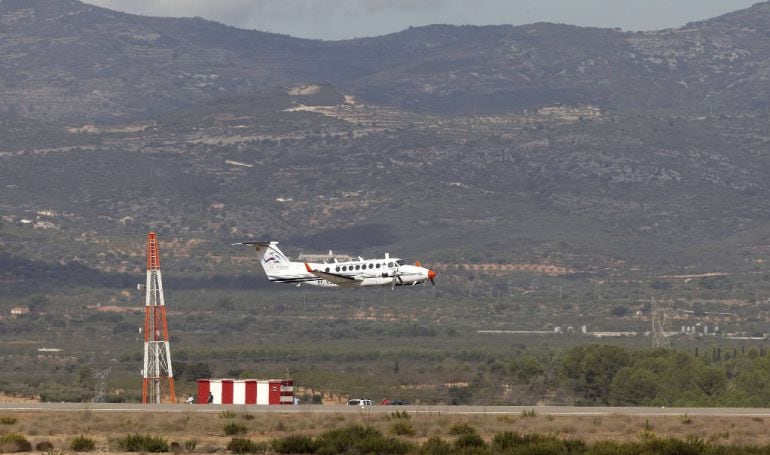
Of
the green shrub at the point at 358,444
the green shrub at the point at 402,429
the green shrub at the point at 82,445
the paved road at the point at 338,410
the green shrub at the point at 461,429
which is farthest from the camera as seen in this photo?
the paved road at the point at 338,410

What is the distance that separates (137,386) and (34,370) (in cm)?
3203

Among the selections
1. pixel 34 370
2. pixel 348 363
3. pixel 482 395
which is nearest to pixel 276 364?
pixel 348 363

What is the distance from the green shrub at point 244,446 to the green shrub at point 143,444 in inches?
99.3

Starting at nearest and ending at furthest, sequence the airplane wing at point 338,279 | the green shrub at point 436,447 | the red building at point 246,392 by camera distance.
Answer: the green shrub at point 436,447, the red building at point 246,392, the airplane wing at point 338,279

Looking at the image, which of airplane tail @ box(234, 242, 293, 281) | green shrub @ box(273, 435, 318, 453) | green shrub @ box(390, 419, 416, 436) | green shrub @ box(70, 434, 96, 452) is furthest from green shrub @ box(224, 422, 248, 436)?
airplane tail @ box(234, 242, 293, 281)

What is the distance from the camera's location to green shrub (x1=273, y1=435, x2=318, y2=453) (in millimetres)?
71812

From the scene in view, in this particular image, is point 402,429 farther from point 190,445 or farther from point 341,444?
point 190,445

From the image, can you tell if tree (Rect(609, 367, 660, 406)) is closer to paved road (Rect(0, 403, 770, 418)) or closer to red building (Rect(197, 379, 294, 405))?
red building (Rect(197, 379, 294, 405))

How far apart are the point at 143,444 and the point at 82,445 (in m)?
2.54

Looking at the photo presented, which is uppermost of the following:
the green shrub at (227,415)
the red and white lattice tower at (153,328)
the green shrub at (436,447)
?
the red and white lattice tower at (153,328)

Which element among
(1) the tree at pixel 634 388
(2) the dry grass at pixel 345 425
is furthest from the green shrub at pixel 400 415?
(1) the tree at pixel 634 388

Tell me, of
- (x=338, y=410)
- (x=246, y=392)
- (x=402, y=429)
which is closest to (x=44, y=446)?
(x=402, y=429)

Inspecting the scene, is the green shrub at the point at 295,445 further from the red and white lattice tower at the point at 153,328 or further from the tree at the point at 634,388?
the tree at the point at 634,388

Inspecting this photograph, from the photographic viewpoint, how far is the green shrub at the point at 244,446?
7181 centimetres
